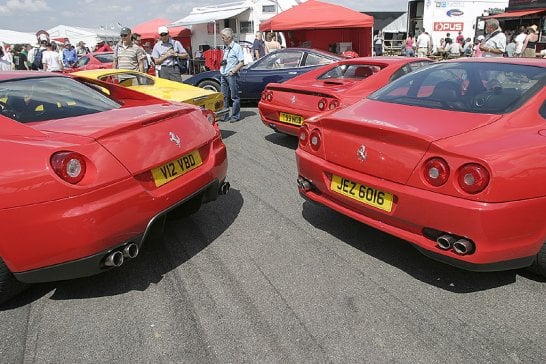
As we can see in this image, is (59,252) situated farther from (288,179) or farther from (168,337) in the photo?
(288,179)

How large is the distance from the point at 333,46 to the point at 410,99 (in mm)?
14648

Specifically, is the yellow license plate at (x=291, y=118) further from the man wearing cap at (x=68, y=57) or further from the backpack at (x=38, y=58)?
the backpack at (x=38, y=58)

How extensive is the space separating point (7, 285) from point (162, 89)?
437cm

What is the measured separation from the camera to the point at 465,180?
220 centimetres

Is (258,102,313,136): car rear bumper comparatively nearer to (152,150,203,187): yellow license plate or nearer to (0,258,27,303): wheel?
(152,150,203,187): yellow license plate

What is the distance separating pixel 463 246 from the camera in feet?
7.31

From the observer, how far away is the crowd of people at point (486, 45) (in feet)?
24.4

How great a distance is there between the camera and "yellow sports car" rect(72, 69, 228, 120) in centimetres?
591

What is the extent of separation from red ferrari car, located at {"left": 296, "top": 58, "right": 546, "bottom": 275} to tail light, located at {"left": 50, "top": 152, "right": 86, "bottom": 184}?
60.6 inches

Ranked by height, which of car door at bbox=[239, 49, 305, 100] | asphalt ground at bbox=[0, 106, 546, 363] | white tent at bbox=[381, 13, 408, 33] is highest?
white tent at bbox=[381, 13, 408, 33]

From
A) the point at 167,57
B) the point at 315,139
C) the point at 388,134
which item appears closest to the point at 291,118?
the point at 315,139

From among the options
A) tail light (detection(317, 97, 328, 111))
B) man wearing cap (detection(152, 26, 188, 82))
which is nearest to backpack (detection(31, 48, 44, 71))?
man wearing cap (detection(152, 26, 188, 82))

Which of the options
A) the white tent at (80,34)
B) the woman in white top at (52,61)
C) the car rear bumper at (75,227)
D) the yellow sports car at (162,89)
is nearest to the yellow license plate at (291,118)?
the yellow sports car at (162,89)

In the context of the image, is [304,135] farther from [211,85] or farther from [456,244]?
[211,85]
